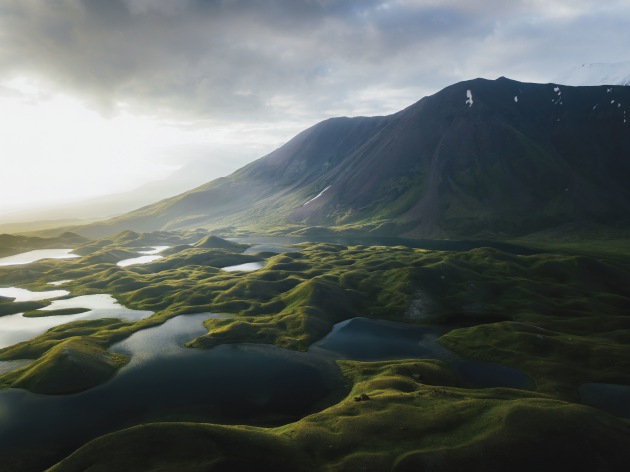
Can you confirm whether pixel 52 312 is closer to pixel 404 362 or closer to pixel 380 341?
pixel 380 341

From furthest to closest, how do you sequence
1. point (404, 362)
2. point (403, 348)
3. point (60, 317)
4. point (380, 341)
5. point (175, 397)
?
point (60, 317) < point (380, 341) < point (403, 348) < point (404, 362) < point (175, 397)

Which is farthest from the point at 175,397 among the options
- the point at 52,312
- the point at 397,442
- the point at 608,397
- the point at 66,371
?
the point at 52,312

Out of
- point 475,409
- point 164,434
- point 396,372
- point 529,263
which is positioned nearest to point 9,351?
point 164,434

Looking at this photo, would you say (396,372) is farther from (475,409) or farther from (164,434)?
(164,434)

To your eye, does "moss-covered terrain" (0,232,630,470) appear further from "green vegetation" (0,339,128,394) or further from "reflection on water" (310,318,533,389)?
"reflection on water" (310,318,533,389)

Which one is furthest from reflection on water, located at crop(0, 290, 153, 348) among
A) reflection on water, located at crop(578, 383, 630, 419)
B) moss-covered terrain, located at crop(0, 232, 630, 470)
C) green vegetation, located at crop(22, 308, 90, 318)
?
reflection on water, located at crop(578, 383, 630, 419)

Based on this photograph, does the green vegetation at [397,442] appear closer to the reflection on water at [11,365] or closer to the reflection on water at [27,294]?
the reflection on water at [11,365]
